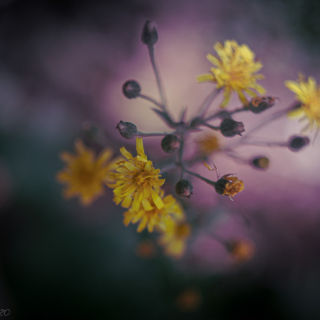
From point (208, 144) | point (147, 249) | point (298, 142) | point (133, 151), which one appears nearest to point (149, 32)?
point (208, 144)

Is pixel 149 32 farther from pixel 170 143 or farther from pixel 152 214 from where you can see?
pixel 152 214

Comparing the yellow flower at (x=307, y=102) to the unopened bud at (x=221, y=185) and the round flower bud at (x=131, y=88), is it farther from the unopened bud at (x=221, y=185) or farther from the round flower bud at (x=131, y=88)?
the round flower bud at (x=131, y=88)

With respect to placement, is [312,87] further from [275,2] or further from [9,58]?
[9,58]

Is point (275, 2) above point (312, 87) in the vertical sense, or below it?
above

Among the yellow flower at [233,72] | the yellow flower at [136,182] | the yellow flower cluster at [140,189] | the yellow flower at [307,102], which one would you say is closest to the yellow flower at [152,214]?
the yellow flower cluster at [140,189]

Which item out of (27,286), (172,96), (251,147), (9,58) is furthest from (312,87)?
(27,286)

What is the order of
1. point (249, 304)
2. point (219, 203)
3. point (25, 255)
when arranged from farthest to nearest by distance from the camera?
point (249, 304) < point (25, 255) < point (219, 203)

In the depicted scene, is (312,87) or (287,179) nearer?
(312,87)

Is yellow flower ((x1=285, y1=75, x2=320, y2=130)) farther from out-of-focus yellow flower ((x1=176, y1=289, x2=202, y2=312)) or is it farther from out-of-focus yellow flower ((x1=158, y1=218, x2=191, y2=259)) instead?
out-of-focus yellow flower ((x1=176, y1=289, x2=202, y2=312))
